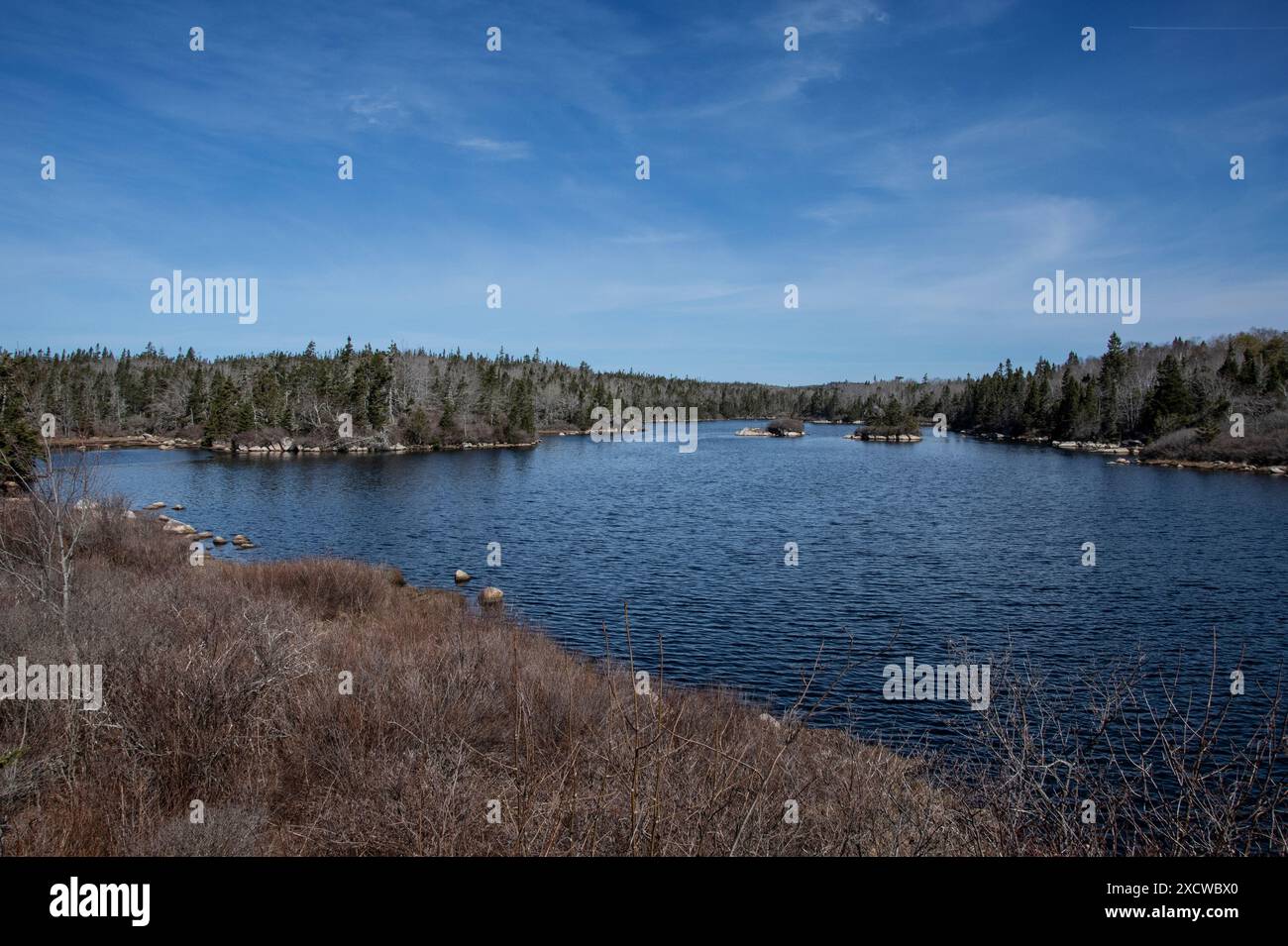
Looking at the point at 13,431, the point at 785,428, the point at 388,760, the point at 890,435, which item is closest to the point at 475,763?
the point at 388,760

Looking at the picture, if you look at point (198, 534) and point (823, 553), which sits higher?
point (198, 534)

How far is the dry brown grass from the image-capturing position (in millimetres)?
5934

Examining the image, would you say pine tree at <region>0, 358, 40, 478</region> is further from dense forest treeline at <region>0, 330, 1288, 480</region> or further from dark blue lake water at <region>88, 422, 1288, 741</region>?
dense forest treeline at <region>0, 330, 1288, 480</region>

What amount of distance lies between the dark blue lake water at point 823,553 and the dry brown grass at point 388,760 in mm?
4911

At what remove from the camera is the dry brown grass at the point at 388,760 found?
5.93 metres

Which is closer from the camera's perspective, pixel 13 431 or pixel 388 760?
pixel 388 760

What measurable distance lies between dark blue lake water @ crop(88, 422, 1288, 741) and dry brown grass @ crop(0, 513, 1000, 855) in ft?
16.1

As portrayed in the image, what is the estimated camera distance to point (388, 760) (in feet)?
27.6

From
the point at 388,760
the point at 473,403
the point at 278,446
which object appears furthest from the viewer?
the point at 473,403

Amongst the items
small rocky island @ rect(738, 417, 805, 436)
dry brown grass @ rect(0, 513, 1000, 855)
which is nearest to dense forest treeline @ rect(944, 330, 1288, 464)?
small rocky island @ rect(738, 417, 805, 436)

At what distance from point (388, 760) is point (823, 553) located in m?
26.1

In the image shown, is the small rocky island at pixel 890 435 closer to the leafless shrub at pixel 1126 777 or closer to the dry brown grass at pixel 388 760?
the leafless shrub at pixel 1126 777

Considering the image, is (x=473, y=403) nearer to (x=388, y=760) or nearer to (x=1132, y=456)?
(x=1132, y=456)
